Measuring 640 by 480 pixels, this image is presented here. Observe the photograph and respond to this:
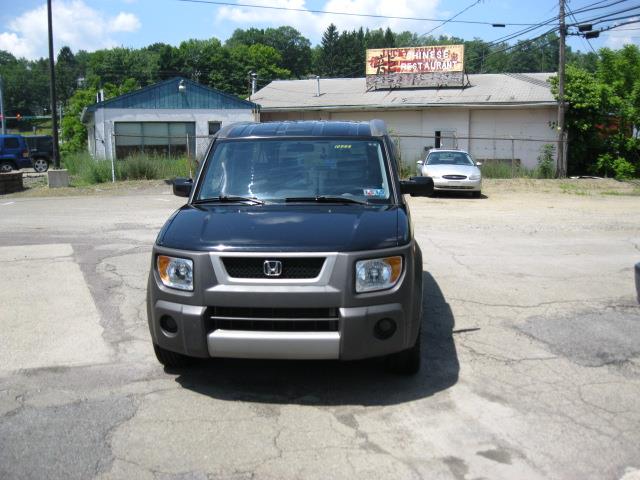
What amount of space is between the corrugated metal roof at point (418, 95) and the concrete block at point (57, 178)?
51.8ft

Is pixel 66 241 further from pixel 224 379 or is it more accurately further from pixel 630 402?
pixel 630 402

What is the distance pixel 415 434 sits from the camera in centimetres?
394

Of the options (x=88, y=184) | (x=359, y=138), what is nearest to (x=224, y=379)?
(x=359, y=138)

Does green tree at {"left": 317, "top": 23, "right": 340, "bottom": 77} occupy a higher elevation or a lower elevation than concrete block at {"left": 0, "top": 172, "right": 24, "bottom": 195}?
higher

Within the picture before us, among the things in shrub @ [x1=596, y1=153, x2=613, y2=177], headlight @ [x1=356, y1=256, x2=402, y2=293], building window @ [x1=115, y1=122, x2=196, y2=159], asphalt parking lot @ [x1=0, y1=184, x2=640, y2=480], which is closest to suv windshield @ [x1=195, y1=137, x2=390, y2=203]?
headlight @ [x1=356, y1=256, x2=402, y2=293]

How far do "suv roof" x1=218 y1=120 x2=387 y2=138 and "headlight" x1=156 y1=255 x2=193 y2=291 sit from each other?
1746 mm

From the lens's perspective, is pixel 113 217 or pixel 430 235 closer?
pixel 430 235

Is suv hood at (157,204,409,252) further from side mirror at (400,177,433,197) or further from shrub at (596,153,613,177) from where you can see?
shrub at (596,153,613,177)

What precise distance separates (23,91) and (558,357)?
133m

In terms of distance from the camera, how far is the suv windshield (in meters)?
5.31

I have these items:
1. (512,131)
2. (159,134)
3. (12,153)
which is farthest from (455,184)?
(12,153)

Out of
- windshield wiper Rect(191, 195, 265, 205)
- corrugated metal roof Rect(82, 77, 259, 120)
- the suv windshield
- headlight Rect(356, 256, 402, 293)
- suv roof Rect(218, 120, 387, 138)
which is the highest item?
corrugated metal roof Rect(82, 77, 259, 120)

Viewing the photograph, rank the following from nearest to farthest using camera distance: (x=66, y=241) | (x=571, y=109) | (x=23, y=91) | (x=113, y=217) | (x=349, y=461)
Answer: (x=349, y=461) → (x=66, y=241) → (x=113, y=217) → (x=571, y=109) → (x=23, y=91)

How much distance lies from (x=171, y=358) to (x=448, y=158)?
1740cm
